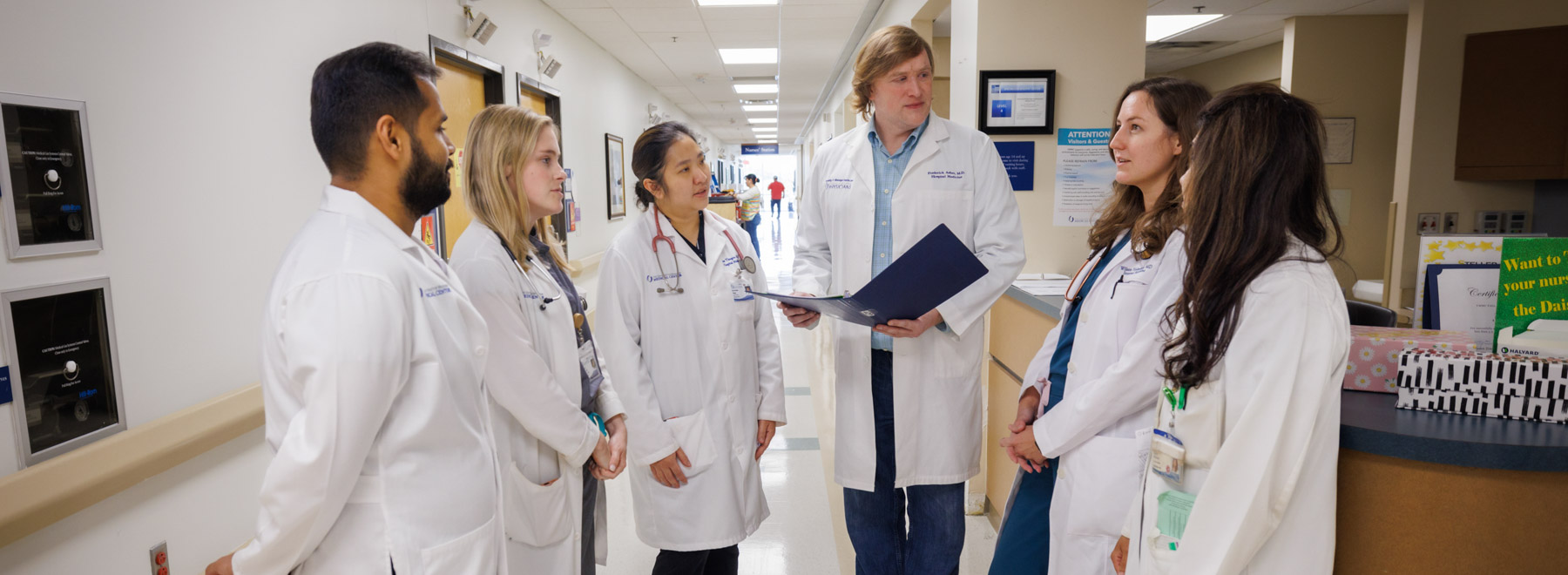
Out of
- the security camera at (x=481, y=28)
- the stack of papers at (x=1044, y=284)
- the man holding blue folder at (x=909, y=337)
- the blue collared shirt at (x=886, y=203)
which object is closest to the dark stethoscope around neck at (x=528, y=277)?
the man holding blue folder at (x=909, y=337)

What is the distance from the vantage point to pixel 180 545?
219cm

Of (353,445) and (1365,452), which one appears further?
(1365,452)

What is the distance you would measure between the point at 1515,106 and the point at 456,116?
5.87 metres

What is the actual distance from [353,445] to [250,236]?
196 centimetres

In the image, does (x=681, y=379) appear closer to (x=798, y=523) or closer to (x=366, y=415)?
(x=366, y=415)

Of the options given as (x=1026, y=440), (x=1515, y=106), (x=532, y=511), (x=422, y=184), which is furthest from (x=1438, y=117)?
(x=422, y=184)

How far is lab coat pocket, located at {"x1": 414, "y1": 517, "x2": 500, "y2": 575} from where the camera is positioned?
3.46 ft

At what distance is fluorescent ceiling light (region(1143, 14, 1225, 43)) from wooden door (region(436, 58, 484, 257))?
497 centimetres

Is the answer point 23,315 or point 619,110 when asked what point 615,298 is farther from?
point 619,110

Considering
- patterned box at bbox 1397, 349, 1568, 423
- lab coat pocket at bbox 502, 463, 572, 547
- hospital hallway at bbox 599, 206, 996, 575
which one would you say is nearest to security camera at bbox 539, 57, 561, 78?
hospital hallway at bbox 599, 206, 996, 575

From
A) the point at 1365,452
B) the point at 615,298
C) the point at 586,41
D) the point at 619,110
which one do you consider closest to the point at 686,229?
the point at 615,298

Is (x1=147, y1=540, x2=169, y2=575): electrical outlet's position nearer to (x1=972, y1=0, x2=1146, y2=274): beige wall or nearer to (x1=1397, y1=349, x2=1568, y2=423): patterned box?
(x1=1397, y1=349, x2=1568, y2=423): patterned box

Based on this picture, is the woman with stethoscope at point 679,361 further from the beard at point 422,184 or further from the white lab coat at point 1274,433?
the white lab coat at point 1274,433

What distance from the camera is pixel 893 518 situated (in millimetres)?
2102
